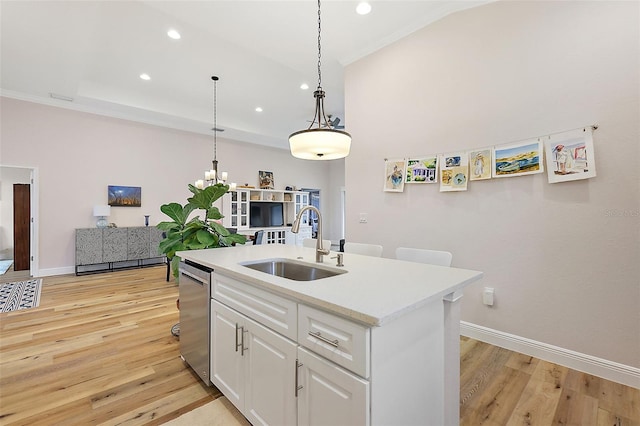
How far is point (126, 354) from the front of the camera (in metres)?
2.33

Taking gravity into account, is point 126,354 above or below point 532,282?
below

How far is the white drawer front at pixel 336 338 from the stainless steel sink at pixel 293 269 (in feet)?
1.84

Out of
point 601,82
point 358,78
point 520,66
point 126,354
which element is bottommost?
point 126,354

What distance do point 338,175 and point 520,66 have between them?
7.40 meters

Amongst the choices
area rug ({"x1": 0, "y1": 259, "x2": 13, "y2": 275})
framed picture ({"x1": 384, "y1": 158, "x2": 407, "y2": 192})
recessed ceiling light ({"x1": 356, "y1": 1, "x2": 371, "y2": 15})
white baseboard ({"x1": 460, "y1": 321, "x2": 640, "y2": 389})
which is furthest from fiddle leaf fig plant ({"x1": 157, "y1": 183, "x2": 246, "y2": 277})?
area rug ({"x1": 0, "y1": 259, "x2": 13, "y2": 275})

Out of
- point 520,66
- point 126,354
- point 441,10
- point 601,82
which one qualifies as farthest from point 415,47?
point 126,354

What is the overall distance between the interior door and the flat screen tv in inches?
181

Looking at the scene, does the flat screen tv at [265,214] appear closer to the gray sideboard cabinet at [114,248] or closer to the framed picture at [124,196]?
the gray sideboard cabinet at [114,248]

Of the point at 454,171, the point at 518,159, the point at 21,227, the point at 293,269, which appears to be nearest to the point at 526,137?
Answer: the point at 518,159

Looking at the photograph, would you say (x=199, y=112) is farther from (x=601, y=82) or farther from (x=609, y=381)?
(x=609, y=381)

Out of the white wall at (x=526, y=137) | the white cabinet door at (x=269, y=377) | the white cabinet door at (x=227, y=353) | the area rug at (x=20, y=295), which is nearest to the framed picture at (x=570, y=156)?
the white wall at (x=526, y=137)

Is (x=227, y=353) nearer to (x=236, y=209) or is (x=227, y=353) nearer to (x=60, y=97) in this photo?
(x=60, y=97)

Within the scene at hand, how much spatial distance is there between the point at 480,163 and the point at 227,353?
259 cm

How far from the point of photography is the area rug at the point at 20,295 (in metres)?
3.41
